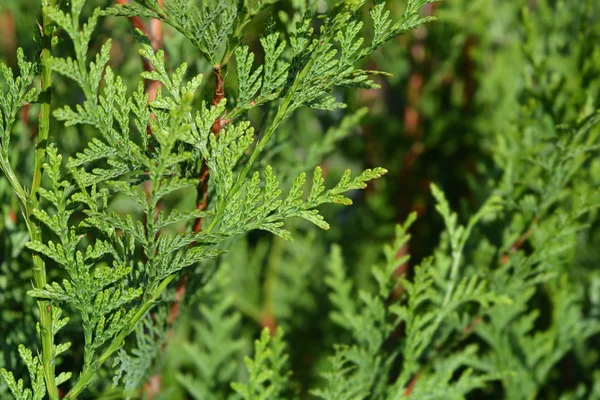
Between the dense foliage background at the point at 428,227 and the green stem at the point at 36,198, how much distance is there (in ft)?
0.48

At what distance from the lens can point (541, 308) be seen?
2.01m

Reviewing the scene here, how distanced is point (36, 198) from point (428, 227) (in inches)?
63.5

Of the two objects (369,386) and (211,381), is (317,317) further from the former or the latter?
(369,386)

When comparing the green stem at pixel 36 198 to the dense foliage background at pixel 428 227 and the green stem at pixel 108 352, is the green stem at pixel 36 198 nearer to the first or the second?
the green stem at pixel 108 352

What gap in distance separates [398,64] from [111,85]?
159 centimetres

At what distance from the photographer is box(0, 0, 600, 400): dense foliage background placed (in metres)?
1.35

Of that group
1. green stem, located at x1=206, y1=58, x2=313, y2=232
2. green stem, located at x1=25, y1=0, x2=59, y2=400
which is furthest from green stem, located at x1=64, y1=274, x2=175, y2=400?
green stem, located at x1=206, y1=58, x2=313, y2=232

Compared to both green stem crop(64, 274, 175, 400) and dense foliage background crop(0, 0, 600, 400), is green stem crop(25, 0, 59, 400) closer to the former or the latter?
green stem crop(64, 274, 175, 400)

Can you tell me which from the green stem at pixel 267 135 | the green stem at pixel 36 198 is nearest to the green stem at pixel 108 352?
the green stem at pixel 36 198

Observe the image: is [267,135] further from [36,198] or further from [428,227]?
[428,227]

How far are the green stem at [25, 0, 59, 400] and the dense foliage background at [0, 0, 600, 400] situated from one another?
15cm

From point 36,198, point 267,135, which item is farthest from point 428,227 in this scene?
point 36,198

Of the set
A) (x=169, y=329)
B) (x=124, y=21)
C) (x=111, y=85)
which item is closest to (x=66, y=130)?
(x=124, y=21)

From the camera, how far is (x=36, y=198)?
91 cm
